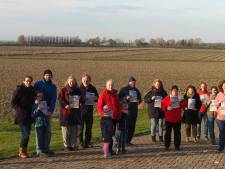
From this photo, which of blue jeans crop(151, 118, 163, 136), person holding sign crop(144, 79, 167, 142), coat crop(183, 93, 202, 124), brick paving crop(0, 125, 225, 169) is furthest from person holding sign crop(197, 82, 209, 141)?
brick paving crop(0, 125, 225, 169)

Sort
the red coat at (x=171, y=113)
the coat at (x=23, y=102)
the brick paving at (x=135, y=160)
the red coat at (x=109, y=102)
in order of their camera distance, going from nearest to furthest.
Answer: the brick paving at (x=135, y=160) → the coat at (x=23, y=102) → the red coat at (x=109, y=102) → the red coat at (x=171, y=113)

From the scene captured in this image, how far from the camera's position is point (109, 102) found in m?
11.6

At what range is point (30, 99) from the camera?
448 inches

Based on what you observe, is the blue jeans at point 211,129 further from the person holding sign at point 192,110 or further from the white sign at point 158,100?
the white sign at point 158,100

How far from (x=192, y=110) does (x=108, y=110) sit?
3.65 metres

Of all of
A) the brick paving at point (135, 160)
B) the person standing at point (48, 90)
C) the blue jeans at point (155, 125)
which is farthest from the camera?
the blue jeans at point (155, 125)

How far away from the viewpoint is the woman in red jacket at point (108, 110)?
11609mm

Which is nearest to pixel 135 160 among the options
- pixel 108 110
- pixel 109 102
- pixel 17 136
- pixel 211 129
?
pixel 108 110

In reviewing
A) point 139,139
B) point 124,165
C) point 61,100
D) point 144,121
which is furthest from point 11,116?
point 124,165

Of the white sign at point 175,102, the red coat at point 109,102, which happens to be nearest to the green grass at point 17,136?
the red coat at point 109,102

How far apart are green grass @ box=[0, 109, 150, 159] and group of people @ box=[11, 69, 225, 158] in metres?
0.63

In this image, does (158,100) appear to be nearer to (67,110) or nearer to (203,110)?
(203,110)

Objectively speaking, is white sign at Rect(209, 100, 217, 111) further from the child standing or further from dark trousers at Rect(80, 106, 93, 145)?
the child standing

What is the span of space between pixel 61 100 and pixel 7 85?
25.3 metres
